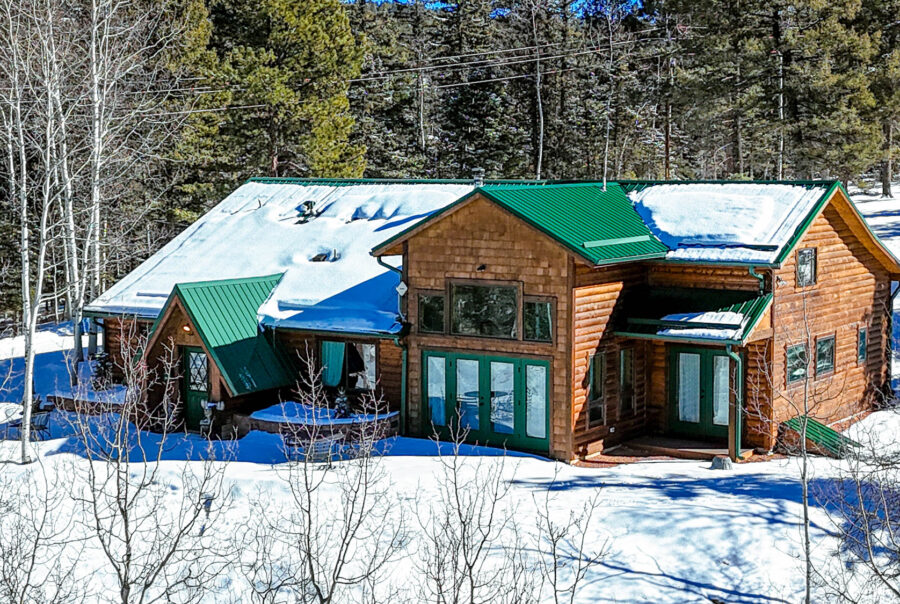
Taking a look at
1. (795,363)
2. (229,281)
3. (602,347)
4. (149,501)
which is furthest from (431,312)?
(795,363)

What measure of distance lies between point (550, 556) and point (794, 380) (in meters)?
8.24

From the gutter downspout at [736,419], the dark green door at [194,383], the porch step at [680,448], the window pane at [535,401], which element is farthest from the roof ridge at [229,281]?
the gutter downspout at [736,419]

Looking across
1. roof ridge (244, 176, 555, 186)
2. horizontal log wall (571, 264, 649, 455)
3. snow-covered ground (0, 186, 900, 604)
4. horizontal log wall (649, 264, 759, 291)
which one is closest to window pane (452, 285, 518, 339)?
horizontal log wall (571, 264, 649, 455)

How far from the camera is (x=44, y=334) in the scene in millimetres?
32969

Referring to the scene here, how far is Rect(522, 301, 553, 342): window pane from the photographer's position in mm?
19594

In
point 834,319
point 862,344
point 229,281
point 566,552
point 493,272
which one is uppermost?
point 493,272

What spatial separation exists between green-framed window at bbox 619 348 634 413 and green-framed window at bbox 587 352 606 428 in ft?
A: 2.08

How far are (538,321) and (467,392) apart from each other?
6.65 feet

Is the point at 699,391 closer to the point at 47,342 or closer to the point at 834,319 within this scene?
the point at 834,319

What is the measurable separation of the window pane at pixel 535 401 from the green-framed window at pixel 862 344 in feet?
25.2

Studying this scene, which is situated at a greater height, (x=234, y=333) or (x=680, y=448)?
(x=234, y=333)

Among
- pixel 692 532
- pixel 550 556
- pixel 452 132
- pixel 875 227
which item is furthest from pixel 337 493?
pixel 452 132

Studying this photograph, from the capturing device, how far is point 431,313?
2091 cm

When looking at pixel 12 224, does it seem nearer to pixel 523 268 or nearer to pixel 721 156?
pixel 523 268
